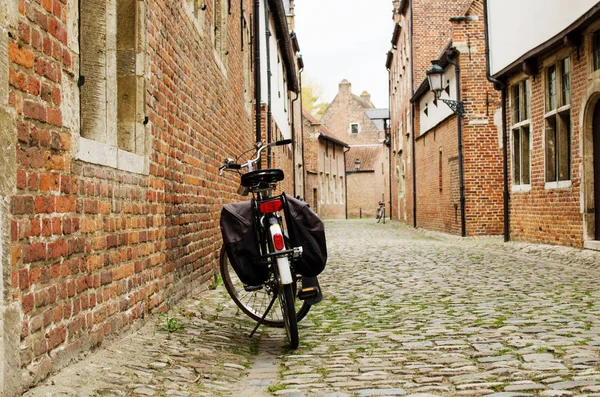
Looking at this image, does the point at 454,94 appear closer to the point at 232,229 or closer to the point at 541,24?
the point at 541,24

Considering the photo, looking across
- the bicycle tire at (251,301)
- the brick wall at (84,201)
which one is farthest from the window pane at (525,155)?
the bicycle tire at (251,301)

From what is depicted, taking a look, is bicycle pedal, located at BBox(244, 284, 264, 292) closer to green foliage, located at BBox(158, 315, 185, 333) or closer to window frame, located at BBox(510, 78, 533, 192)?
green foliage, located at BBox(158, 315, 185, 333)

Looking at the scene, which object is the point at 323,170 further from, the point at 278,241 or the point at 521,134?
the point at 278,241

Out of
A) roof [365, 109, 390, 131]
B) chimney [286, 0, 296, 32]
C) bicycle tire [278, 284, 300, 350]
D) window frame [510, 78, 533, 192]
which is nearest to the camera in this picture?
bicycle tire [278, 284, 300, 350]

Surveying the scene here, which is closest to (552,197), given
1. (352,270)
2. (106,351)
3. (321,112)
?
(352,270)

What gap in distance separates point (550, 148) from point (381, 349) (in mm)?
10313

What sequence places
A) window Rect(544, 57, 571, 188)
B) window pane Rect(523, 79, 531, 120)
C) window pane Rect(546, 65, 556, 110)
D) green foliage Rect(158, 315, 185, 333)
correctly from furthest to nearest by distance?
window pane Rect(523, 79, 531, 120) → window pane Rect(546, 65, 556, 110) → window Rect(544, 57, 571, 188) → green foliage Rect(158, 315, 185, 333)

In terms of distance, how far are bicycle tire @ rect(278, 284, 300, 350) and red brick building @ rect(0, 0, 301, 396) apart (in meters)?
1.03

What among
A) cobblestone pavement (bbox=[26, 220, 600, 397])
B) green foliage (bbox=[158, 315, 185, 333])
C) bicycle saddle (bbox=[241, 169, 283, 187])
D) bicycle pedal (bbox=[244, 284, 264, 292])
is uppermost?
bicycle saddle (bbox=[241, 169, 283, 187])

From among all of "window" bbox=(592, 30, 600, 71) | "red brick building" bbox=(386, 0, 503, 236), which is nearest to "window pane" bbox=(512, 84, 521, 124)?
"red brick building" bbox=(386, 0, 503, 236)

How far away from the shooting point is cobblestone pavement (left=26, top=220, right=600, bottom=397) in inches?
144

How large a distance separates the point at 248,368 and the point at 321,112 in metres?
65.5

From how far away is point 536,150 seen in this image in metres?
14.5

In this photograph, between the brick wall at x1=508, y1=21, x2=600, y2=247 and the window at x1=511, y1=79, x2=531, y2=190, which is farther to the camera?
the window at x1=511, y1=79, x2=531, y2=190
